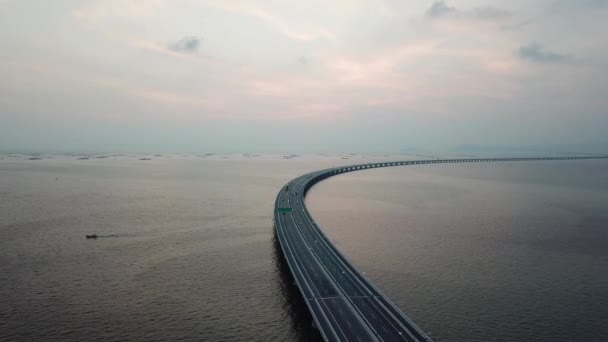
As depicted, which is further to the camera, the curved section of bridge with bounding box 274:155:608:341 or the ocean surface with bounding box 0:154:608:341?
the ocean surface with bounding box 0:154:608:341

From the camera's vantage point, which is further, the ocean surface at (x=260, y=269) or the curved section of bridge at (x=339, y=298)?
the ocean surface at (x=260, y=269)

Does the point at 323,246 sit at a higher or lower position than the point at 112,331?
higher

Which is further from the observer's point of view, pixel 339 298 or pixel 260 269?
pixel 260 269

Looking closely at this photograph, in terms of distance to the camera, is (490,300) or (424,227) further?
(424,227)

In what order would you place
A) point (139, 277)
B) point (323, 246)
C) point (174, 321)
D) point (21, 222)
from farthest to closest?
1. point (21, 222)
2. point (323, 246)
3. point (139, 277)
4. point (174, 321)

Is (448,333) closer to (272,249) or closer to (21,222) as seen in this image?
(272,249)

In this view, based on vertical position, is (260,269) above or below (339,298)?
below

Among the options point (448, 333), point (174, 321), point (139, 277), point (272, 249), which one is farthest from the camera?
point (272, 249)

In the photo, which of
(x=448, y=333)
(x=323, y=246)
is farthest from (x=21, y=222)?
(x=448, y=333)
